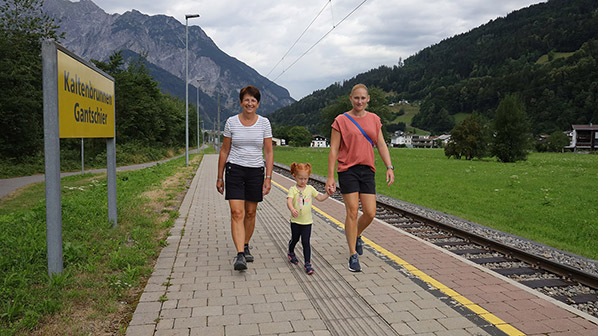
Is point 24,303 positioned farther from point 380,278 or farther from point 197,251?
point 380,278

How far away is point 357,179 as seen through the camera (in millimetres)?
4586

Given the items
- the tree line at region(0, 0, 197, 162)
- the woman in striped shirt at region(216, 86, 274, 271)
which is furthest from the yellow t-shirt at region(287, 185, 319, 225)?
the tree line at region(0, 0, 197, 162)

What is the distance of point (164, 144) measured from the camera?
51.7 meters

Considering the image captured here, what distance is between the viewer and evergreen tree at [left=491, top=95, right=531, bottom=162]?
35.1m

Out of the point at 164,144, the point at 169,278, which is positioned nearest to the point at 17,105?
the point at 169,278

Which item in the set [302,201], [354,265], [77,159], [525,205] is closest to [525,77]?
[77,159]

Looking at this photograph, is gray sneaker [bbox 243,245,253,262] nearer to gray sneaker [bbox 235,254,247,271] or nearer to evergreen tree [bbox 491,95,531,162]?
gray sneaker [bbox 235,254,247,271]

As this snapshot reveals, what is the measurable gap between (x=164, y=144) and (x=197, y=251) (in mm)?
49214

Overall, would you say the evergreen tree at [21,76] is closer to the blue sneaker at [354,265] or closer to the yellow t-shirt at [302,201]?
the yellow t-shirt at [302,201]

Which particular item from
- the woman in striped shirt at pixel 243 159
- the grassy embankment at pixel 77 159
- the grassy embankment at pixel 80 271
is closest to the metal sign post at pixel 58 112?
the grassy embankment at pixel 80 271

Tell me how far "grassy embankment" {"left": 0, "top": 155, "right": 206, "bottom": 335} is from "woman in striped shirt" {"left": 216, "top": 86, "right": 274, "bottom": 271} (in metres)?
1.10

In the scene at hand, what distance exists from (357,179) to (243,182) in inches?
51.6

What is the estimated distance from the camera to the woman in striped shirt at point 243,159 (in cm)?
446

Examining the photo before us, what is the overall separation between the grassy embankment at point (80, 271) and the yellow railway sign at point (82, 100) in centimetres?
146
